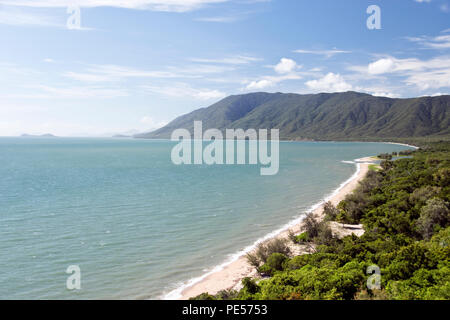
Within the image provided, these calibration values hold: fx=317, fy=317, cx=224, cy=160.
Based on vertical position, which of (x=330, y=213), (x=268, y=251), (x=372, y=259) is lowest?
(x=268, y=251)

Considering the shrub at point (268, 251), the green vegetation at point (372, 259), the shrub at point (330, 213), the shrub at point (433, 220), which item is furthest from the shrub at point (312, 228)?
the shrub at point (433, 220)

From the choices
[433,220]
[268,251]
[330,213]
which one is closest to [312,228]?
[268,251]

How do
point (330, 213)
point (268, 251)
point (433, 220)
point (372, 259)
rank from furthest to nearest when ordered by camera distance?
point (330, 213), point (433, 220), point (268, 251), point (372, 259)

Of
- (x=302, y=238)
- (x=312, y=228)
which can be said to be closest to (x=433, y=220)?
(x=312, y=228)

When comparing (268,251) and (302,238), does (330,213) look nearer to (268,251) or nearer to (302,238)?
(302,238)

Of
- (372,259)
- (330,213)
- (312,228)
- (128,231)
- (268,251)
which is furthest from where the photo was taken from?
(330,213)

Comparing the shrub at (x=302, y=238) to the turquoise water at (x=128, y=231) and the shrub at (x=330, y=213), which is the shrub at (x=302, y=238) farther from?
the shrub at (x=330, y=213)

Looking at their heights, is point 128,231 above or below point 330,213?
below

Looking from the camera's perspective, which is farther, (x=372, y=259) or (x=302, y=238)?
(x=302, y=238)

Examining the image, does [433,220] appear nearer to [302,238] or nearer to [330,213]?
[302,238]
